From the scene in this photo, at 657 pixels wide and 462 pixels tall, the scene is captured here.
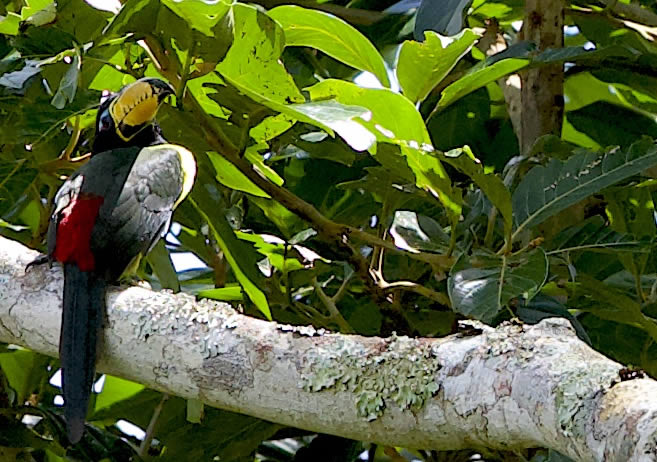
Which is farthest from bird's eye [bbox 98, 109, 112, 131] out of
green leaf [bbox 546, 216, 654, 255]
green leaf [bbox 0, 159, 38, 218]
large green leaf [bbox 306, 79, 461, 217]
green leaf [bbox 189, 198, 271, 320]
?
green leaf [bbox 546, 216, 654, 255]

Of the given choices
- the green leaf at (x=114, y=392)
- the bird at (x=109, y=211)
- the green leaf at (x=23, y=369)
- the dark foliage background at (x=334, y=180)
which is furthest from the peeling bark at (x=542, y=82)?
the green leaf at (x=23, y=369)

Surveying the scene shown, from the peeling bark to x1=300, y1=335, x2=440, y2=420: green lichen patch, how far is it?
0.98 m

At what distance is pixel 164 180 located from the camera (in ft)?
6.38

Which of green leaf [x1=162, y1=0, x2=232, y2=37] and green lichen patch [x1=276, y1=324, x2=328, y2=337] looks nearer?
green lichen patch [x1=276, y1=324, x2=328, y2=337]

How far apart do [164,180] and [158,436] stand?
54cm

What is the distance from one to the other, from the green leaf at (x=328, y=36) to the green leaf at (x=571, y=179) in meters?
0.31

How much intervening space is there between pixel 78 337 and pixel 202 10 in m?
0.50

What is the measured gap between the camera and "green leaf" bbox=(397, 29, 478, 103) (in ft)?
5.58

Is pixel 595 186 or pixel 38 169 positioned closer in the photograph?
pixel 595 186

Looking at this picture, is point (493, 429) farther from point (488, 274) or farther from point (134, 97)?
point (134, 97)

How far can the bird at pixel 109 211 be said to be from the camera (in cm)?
159

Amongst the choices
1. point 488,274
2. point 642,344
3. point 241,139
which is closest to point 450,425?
point 488,274

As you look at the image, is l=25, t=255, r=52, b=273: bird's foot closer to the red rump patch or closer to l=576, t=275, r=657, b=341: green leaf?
the red rump patch

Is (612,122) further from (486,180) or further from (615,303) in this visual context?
(486,180)
